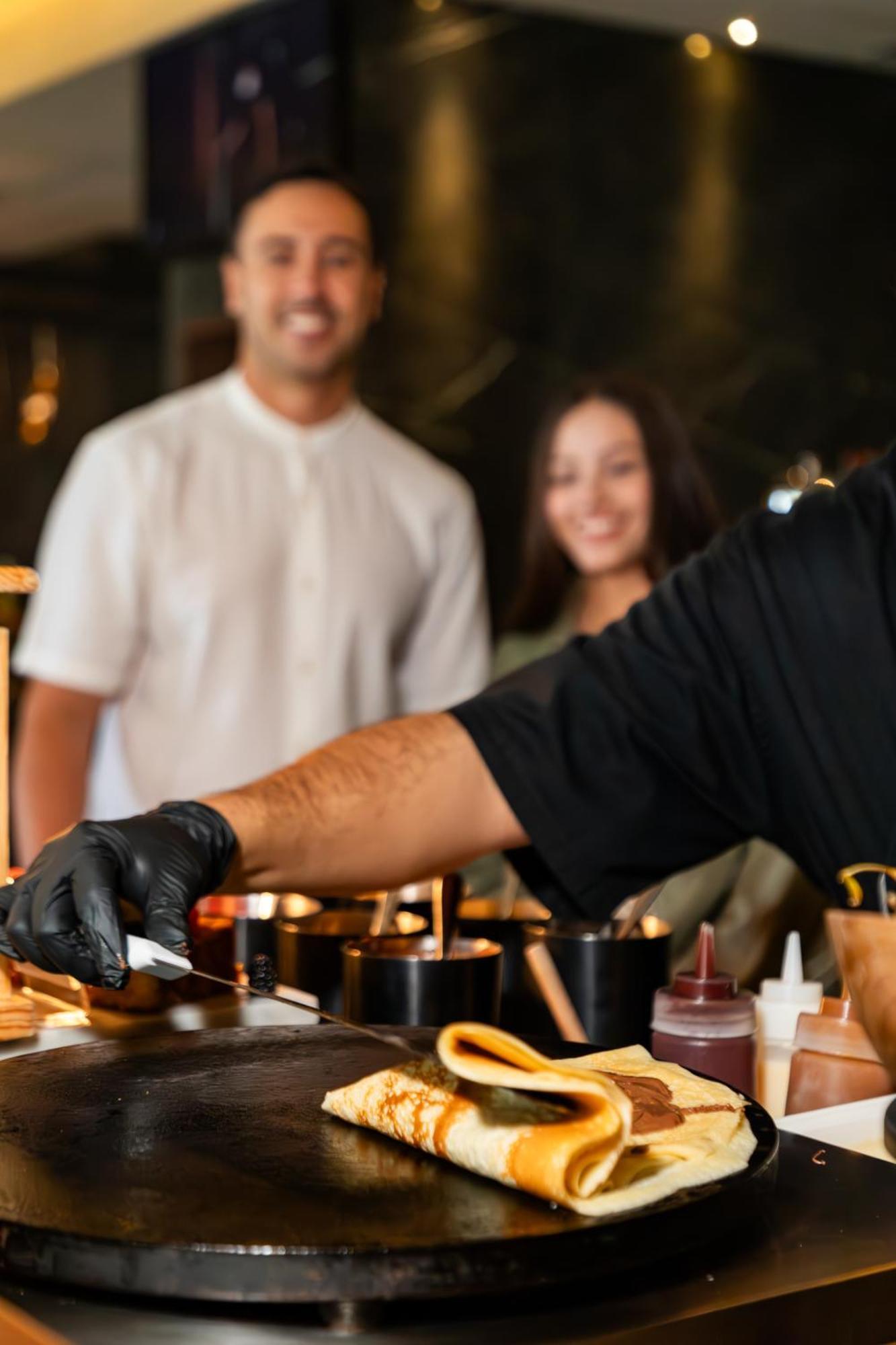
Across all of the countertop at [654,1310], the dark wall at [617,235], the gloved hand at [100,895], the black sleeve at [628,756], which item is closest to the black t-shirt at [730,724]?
the black sleeve at [628,756]

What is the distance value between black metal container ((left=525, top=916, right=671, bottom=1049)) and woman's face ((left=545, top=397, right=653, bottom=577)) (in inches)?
56.5

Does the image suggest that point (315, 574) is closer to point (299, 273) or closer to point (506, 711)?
point (299, 273)

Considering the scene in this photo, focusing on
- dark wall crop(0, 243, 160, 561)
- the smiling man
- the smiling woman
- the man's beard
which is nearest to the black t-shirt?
the smiling woman

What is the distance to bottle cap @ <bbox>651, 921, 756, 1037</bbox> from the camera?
1.16 meters

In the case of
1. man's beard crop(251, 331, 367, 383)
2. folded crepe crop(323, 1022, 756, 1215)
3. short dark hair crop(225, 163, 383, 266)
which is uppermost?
short dark hair crop(225, 163, 383, 266)

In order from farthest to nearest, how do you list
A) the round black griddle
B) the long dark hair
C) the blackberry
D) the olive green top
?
1. the long dark hair
2. the olive green top
3. the blackberry
4. the round black griddle

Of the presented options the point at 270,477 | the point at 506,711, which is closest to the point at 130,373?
the point at 270,477

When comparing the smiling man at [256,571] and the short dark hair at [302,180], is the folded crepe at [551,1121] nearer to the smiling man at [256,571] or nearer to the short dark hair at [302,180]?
the smiling man at [256,571]

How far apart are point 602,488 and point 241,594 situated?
0.69m

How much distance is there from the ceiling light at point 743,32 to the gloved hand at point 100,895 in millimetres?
2720

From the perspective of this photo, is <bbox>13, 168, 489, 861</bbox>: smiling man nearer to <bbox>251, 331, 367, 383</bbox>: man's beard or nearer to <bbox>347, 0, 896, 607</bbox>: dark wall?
<bbox>251, 331, 367, 383</bbox>: man's beard

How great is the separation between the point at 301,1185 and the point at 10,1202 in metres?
0.14

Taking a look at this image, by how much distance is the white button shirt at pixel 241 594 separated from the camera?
2.90 m

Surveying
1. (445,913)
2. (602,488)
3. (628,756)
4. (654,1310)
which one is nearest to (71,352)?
(602,488)
